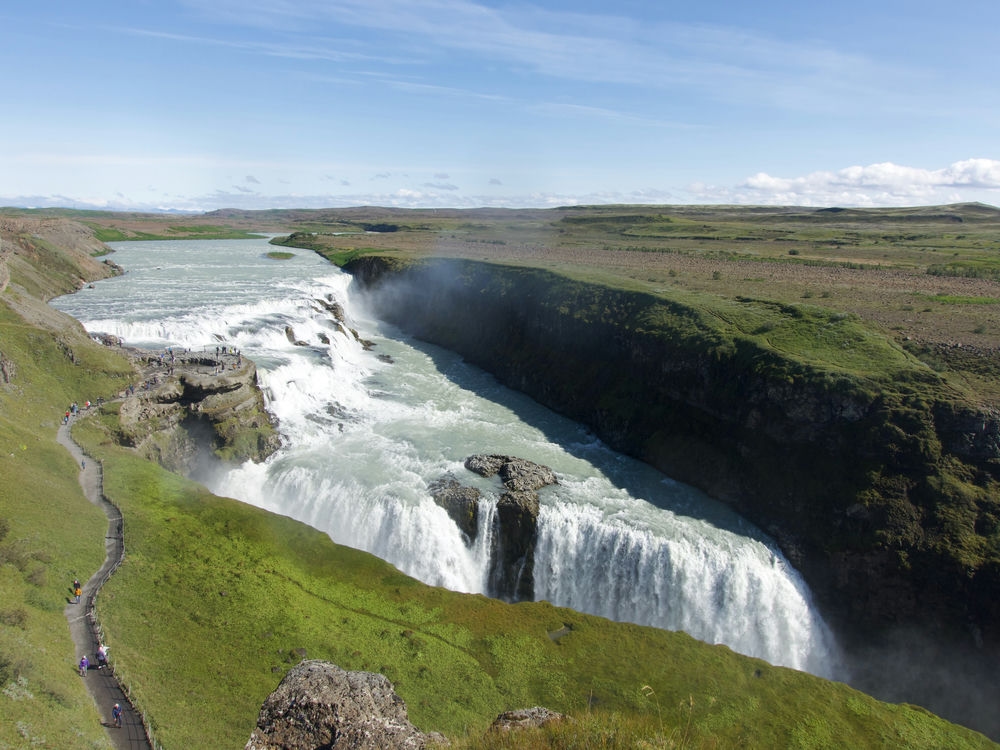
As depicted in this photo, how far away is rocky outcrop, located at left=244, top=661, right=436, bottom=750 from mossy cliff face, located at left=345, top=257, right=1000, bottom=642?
88.3ft

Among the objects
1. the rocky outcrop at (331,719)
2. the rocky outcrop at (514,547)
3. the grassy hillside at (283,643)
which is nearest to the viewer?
the rocky outcrop at (331,719)

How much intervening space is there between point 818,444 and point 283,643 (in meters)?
28.8

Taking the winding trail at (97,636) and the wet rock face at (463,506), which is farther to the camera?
the wet rock face at (463,506)

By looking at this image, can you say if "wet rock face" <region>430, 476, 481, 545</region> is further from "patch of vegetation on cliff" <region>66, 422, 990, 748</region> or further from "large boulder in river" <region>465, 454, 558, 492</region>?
"patch of vegetation on cliff" <region>66, 422, 990, 748</region>

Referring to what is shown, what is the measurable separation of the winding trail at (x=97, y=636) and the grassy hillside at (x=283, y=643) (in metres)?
0.35

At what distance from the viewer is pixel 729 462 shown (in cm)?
3584

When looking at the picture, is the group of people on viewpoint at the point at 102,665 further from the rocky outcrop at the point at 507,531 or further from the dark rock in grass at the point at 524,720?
the rocky outcrop at the point at 507,531

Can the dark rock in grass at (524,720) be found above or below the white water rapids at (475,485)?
above

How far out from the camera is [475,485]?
3203 cm

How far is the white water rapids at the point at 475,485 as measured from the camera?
92.2 ft

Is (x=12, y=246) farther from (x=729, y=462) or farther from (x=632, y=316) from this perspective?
(x=729, y=462)

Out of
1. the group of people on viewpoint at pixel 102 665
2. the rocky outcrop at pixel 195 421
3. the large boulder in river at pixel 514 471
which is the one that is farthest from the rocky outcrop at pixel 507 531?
the group of people on viewpoint at pixel 102 665

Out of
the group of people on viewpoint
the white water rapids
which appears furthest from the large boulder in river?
the group of people on viewpoint

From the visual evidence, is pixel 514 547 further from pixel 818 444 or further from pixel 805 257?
pixel 805 257
